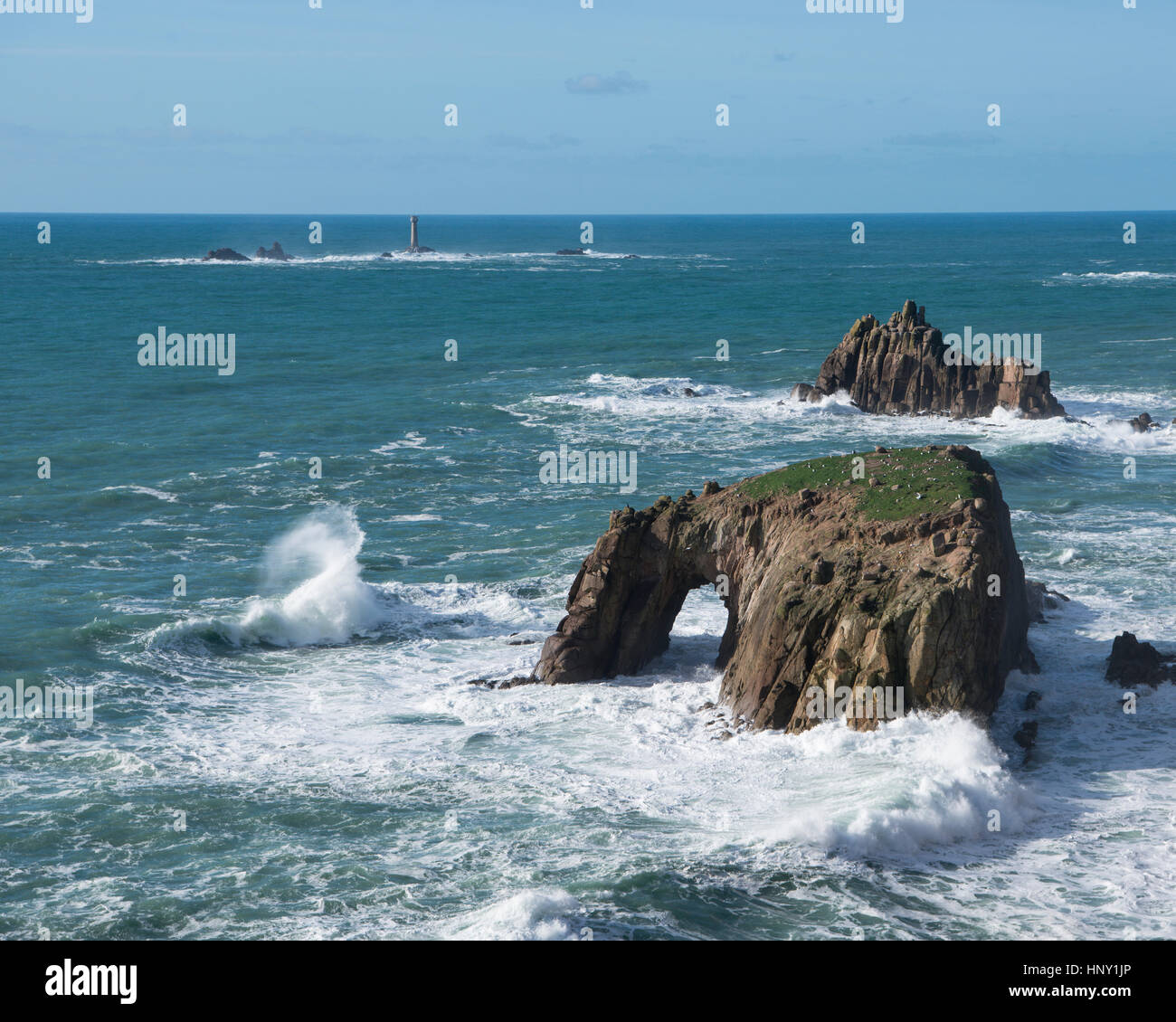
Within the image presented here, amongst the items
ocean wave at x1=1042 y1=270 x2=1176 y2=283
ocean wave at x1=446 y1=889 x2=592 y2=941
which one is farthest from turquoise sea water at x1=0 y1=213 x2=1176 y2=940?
ocean wave at x1=1042 y1=270 x2=1176 y2=283

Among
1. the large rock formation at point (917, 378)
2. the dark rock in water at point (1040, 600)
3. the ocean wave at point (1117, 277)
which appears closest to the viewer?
the dark rock in water at point (1040, 600)

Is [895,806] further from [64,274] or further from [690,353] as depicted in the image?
[64,274]

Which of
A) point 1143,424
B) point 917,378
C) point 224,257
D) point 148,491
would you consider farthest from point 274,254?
point 1143,424

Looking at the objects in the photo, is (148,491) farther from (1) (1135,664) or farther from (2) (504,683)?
(1) (1135,664)

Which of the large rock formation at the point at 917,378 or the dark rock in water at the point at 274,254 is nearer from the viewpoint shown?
the large rock formation at the point at 917,378

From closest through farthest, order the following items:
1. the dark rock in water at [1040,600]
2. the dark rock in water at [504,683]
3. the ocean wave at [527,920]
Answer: the ocean wave at [527,920] < the dark rock in water at [504,683] < the dark rock in water at [1040,600]

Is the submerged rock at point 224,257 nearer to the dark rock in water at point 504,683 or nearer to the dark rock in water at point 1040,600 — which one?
the dark rock in water at point 504,683

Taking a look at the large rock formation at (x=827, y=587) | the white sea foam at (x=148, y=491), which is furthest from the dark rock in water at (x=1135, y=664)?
the white sea foam at (x=148, y=491)

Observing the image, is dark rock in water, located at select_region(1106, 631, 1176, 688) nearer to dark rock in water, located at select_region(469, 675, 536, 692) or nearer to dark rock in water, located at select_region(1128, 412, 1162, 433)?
dark rock in water, located at select_region(469, 675, 536, 692)
